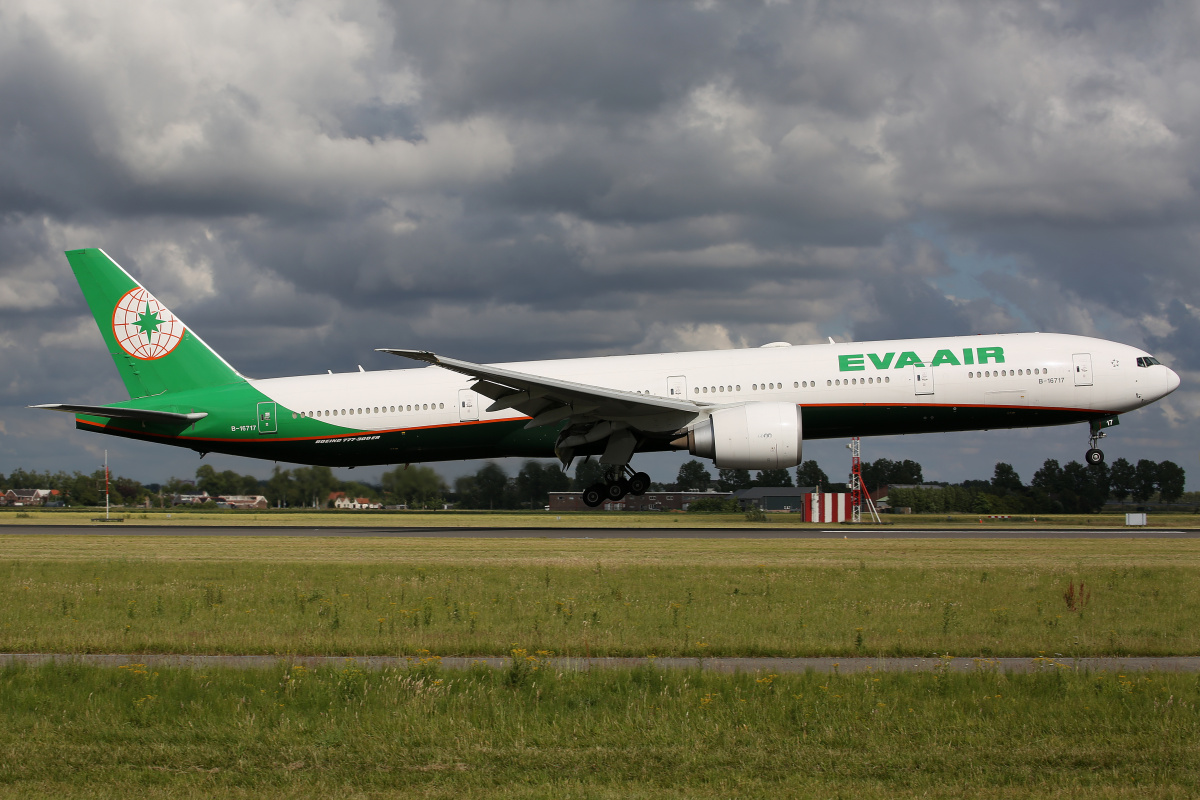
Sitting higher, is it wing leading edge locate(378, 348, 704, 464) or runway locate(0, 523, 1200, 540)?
wing leading edge locate(378, 348, 704, 464)

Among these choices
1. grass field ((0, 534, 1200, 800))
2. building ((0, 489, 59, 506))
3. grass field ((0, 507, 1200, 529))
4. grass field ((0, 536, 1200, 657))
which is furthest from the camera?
building ((0, 489, 59, 506))

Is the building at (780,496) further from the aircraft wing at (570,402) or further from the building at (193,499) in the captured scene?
the aircraft wing at (570,402)

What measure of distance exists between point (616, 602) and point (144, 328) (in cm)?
2604

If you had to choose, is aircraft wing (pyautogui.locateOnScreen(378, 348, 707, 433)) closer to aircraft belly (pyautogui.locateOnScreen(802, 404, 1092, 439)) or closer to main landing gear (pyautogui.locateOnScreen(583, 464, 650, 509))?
main landing gear (pyautogui.locateOnScreen(583, 464, 650, 509))

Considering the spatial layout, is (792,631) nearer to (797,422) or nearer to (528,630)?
(528,630)

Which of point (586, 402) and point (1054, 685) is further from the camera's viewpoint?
point (586, 402)

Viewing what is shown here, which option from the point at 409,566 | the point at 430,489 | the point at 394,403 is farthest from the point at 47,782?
the point at 430,489

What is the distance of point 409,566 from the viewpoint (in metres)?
19.4

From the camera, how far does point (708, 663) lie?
33.6 ft

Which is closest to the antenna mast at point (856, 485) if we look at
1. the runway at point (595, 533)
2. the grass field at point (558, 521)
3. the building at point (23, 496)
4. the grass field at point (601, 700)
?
the grass field at point (558, 521)

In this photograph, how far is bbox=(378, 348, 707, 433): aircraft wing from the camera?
27.6 meters

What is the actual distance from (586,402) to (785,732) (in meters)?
21.3

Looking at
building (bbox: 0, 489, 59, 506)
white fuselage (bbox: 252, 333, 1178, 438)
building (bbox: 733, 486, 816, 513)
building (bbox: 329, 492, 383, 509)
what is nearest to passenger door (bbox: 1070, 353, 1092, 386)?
white fuselage (bbox: 252, 333, 1178, 438)

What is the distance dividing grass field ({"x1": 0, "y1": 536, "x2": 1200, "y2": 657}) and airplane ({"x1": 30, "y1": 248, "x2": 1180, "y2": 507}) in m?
6.75
